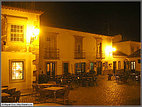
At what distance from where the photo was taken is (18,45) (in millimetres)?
12781

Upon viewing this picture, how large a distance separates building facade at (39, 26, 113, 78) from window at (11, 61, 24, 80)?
154 inches

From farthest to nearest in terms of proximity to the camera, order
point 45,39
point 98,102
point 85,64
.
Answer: point 85,64 < point 45,39 < point 98,102

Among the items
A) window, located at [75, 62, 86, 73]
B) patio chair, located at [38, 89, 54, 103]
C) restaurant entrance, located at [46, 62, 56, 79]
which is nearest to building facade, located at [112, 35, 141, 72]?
window, located at [75, 62, 86, 73]

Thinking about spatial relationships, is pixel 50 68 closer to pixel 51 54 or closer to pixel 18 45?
pixel 51 54

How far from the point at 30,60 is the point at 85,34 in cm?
1133

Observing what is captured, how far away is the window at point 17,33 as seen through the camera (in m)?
12.7

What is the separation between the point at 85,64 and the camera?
22.5m

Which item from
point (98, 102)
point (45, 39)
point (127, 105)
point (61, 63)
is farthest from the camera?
point (61, 63)

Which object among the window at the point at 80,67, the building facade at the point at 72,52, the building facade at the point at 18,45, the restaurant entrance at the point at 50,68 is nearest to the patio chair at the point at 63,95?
the building facade at the point at 18,45

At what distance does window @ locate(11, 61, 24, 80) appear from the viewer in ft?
41.1

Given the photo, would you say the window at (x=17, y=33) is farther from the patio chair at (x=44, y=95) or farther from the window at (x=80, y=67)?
the window at (x=80, y=67)

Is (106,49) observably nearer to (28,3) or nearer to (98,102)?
(28,3)

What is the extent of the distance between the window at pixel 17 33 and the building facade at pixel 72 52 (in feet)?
15.7

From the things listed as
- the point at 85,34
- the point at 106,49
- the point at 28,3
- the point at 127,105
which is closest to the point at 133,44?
the point at 106,49
